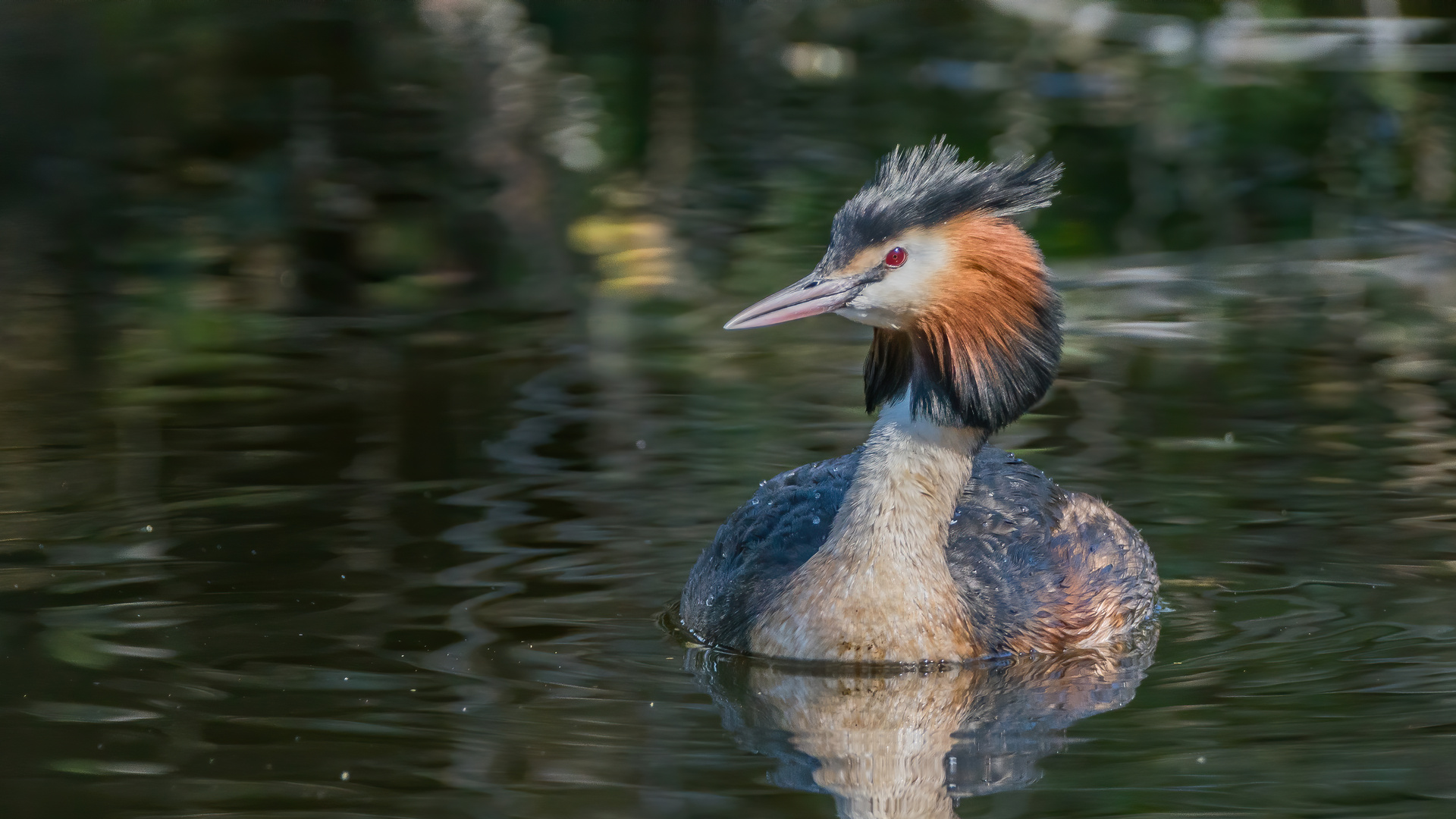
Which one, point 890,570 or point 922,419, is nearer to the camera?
point 890,570

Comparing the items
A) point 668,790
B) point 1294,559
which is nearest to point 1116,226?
point 1294,559

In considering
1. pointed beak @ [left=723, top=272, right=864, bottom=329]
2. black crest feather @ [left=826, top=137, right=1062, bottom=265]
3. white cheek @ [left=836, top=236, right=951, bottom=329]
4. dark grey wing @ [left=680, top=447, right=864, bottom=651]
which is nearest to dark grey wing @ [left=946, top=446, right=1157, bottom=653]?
dark grey wing @ [left=680, top=447, right=864, bottom=651]

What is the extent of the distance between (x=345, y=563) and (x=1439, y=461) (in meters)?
4.77

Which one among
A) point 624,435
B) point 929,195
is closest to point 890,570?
point 929,195

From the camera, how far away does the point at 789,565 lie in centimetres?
725

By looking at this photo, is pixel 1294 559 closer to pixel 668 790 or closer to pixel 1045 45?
pixel 668 790

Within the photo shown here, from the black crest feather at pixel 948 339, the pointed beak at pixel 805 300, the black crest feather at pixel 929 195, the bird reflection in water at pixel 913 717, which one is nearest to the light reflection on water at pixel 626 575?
the bird reflection in water at pixel 913 717

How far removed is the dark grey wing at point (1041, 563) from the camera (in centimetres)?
713

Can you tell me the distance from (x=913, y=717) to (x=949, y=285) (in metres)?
1.46

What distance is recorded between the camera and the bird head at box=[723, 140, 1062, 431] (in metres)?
6.78

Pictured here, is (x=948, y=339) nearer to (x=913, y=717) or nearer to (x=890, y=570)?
(x=890, y=570)

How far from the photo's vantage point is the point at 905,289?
679cm

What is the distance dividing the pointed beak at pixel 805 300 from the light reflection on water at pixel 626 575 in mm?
1196

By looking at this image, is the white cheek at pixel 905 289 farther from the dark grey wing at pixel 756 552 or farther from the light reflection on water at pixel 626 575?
the light reflection on water at pixel 626 575
